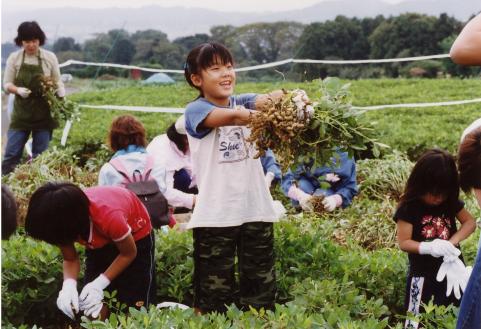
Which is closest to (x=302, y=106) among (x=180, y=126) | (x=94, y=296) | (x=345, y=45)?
(x=94, y=296)

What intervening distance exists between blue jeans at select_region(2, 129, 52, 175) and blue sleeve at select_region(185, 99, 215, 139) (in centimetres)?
386

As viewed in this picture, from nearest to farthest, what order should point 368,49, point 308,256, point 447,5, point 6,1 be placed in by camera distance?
point 6,1 → point 308,256 → point 368,49 → point 447,5

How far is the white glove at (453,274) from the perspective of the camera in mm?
3188

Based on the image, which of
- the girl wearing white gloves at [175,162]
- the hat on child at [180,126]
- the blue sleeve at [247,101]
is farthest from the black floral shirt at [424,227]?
the girl wearing white gloves at [175,162]

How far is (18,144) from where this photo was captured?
22.6 feet

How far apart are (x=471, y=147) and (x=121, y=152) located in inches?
86.5

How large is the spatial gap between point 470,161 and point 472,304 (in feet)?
3.37

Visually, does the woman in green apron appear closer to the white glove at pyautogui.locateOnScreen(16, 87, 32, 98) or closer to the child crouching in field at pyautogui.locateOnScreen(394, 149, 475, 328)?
the white glove at pyautogui.locateOnScreen(16, 87, 32, 98)

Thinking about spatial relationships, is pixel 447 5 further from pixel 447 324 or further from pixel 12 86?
pixel 447 324

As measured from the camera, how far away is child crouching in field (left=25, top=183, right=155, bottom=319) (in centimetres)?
297

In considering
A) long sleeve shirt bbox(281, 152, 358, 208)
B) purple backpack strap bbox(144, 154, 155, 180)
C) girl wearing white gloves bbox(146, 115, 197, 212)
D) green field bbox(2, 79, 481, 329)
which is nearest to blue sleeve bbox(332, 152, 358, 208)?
long sleeve shirt bbox(281, 152, 358, 208)

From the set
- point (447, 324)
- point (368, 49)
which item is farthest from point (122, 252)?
point (368, 49)

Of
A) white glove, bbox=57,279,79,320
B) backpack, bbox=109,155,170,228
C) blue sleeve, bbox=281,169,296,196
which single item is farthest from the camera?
blue sleeve, bbox=281,169,296,196

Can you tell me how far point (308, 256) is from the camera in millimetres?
3693
